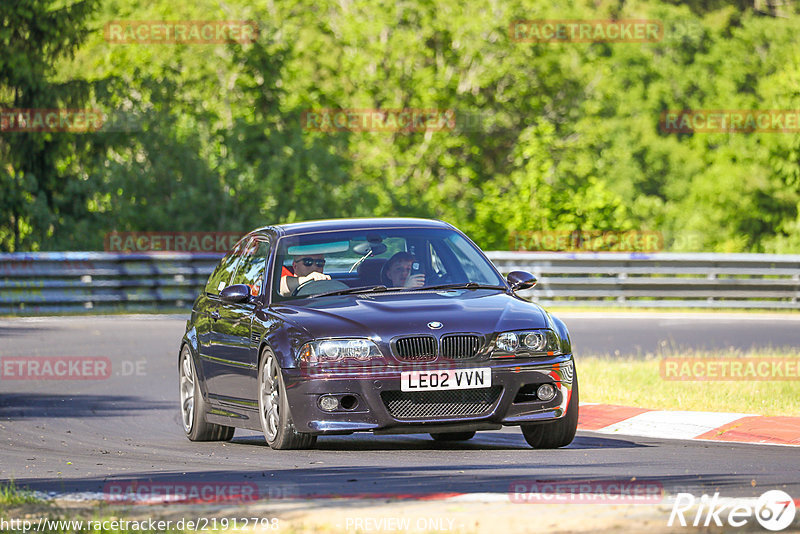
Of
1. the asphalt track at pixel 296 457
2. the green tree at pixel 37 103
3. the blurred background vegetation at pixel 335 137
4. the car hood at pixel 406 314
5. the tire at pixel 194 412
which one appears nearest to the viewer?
the asphalt track at pixel 296 457

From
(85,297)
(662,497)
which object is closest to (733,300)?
(85,297)

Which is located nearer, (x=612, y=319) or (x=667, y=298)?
(x=612, y=319)

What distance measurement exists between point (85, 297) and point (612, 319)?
30.2 feet

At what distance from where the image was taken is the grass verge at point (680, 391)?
482 inches

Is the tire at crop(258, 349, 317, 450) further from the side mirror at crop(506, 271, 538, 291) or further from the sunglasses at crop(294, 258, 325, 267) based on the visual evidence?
the side mirror at crop(506, 271, 538, 291)

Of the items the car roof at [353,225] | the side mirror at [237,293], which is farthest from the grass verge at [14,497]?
the car roof at [353,225]

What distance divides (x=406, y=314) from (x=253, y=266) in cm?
194

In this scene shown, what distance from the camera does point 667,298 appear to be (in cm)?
2767

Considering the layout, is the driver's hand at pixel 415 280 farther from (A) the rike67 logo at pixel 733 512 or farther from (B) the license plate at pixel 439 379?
(A) the rike67 logo at pixel 733 512

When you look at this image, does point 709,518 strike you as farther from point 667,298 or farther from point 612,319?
point 667,298

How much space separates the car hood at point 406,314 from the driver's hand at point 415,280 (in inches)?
9.4

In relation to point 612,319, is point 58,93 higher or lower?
higher

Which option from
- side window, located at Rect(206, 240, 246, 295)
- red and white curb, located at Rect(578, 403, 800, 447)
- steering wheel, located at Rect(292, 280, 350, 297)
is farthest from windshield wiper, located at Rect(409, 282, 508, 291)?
side window, located at Rect(206, 240, 246, 295)

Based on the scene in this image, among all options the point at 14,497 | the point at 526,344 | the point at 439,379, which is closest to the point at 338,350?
the point at 439,379
